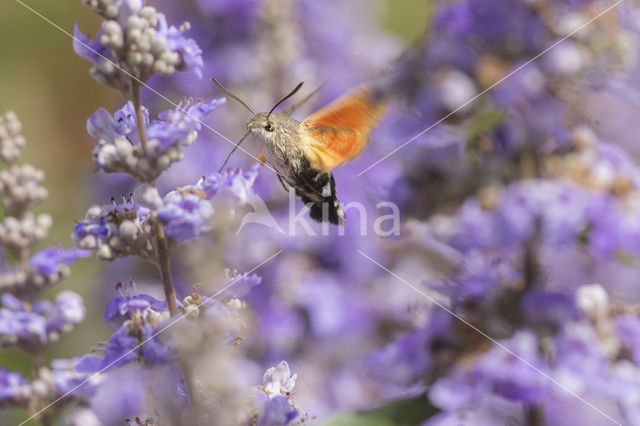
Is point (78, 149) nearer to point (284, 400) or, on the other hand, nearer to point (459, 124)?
point (459, 124)

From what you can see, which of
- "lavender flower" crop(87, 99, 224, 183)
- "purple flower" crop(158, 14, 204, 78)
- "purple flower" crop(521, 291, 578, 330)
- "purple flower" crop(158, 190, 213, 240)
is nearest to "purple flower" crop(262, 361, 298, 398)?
"purple flower" crop(158, 190, 213, 240)

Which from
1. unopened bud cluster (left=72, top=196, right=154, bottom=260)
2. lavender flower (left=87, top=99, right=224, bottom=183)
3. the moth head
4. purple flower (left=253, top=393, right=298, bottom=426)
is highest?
the moth head

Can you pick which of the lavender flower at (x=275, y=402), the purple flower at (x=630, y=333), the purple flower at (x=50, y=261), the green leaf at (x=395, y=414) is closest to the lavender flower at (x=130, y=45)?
the purple flower at (x=50, y=261)

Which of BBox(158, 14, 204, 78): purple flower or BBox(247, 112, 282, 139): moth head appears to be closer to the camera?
BBox(158, 14, 204, 78): purple flower

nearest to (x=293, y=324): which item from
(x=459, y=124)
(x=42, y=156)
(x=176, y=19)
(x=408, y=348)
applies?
(x=408, y=348)

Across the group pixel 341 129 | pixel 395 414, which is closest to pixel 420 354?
pixel 395 414

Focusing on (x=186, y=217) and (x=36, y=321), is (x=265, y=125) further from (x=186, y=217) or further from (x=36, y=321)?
(x=36, y=321)

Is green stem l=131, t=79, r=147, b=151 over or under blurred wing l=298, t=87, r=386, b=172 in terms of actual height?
under

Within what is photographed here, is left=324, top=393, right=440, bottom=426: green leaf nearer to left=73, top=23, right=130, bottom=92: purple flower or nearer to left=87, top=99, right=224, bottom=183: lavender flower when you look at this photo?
left=87, top=99, right=224, bottom=183: lavender flower

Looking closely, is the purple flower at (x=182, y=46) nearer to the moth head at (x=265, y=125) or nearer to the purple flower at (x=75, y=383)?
the moth head at (x=265, y=125)
